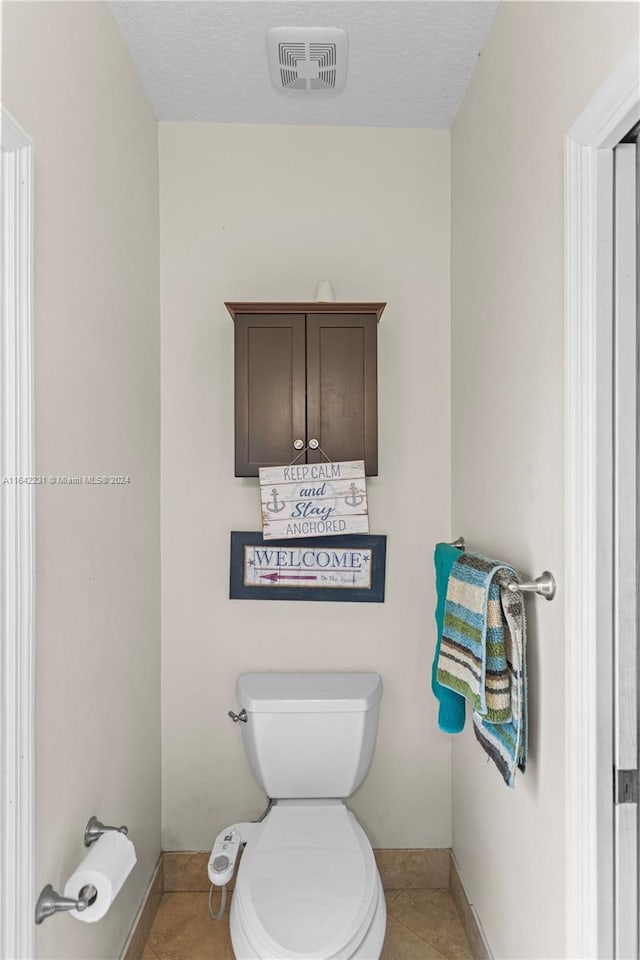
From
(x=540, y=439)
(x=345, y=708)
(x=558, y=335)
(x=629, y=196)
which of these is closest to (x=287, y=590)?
(x=345, y=708)

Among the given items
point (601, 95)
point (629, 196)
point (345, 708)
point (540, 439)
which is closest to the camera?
point (601, 95)

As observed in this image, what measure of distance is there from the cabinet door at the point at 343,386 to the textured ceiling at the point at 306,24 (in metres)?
0.66

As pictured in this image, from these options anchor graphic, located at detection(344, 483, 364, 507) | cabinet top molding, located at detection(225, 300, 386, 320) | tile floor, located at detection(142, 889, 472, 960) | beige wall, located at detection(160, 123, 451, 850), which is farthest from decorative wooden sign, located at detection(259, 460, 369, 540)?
tile floor, located at detection(142, 889, 472, 960)

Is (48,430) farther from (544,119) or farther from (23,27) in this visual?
(544,119)

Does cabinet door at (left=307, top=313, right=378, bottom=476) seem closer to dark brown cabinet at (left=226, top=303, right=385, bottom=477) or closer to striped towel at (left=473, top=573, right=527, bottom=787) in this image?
dark brown cabinet at (left=226, top=303, right=385, bottom=477)

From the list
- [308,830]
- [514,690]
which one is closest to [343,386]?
[514,690]

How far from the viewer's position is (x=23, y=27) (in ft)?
3.71

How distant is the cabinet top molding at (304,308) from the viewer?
1.94 meters

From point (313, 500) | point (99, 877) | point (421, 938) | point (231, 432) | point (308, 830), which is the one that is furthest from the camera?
point (231, 432)

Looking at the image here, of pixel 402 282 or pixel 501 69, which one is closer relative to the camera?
pixel 501 69

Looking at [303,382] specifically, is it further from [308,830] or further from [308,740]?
[308,830]

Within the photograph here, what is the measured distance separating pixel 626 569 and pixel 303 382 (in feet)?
3.63

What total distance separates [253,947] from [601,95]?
172 cm

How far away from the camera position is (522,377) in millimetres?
1472
